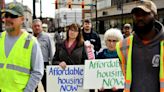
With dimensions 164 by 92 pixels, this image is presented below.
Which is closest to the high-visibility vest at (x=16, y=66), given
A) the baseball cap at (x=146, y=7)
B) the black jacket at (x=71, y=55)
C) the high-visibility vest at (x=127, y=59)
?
the high-visibility vest at (x=127, y=59)

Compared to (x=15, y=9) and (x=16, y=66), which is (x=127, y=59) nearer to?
(x=16, y=66)

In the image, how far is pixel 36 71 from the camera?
386 centimetres

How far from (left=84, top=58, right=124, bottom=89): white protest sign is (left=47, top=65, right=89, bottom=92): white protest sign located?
0.16 m

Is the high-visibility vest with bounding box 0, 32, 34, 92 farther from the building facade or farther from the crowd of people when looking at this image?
the building facade

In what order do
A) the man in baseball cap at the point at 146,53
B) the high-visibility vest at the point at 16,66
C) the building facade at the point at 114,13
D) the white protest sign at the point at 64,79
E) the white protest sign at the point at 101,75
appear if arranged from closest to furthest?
the man in baseball cap at the point at 146,53 < the high-visibility vest at the point at 16,66 < the white protest sign at the point at 101,75 < the white protest sign at the point at 64,79 < the building facade at the point at 114,13

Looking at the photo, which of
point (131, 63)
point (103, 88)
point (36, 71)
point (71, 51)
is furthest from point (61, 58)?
point (131, 63)

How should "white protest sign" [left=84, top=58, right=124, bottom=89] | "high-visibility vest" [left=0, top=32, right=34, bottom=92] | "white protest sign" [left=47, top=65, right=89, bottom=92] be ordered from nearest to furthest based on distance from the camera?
1. "high-visibility vest" [left=0, top=32, right=34, bottom=92]
2. "white protest sign" [left=84, top=58, right=124, bottom=89]
3. "white protest sign" [left=47, top=65, right=89, bottom=92]

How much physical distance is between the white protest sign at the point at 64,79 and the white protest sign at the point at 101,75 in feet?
0.54

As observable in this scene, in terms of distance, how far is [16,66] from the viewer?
3771 mm

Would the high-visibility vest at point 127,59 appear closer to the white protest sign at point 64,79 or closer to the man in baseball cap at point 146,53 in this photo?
the man in baseball cap at point 146,53

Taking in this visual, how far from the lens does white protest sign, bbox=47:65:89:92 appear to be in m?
6.92

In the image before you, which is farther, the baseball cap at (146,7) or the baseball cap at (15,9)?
the baseball cap at (15,9)

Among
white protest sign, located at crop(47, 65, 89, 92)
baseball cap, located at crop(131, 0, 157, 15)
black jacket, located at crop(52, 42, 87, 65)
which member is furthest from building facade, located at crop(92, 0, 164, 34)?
baseball cap, located at crop(131, 0, 157, 15)

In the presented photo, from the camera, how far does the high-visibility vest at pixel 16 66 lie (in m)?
3.76
